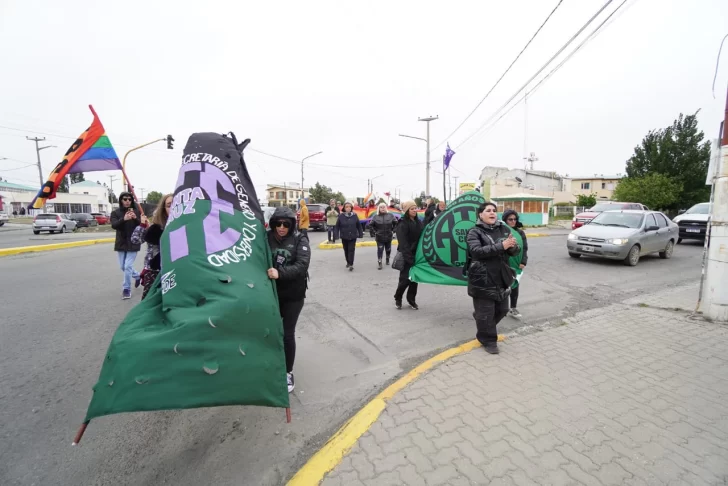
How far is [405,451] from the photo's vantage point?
7.77ft

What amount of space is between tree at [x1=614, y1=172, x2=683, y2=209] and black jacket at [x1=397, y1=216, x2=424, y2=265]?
37.2m

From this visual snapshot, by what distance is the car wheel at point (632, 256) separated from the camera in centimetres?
941

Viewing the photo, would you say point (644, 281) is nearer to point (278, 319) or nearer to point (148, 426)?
point (278, 319)

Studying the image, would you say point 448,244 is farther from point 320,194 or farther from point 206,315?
point 320,194

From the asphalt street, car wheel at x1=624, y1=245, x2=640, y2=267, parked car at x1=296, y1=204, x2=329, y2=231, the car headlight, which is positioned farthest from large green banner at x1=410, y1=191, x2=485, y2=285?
parked car at x1=296, y1=204, x2=329, y2=231

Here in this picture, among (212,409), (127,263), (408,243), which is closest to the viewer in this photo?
(212,409)

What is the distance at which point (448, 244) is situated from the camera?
529cm

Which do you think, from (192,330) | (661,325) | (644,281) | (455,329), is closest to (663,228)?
(644,281)

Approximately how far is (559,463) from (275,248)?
8.54 ft

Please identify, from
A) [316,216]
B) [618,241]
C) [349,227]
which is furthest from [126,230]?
[316,216]

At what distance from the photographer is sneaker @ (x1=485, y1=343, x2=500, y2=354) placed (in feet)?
12.7

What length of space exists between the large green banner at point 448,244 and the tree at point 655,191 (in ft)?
121

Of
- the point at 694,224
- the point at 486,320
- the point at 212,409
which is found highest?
the point at 694,224

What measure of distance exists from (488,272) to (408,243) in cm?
195
